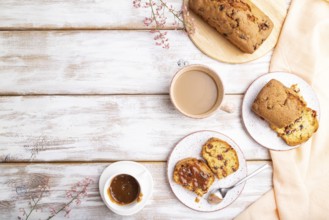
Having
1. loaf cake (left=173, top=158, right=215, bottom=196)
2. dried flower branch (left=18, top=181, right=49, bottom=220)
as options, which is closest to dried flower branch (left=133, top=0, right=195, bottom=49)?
loaf cake (left=173, top=158, right=215, bottom=196)

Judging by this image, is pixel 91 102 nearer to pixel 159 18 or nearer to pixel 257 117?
pixel 159 18

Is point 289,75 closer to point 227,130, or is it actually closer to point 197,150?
point 227,130

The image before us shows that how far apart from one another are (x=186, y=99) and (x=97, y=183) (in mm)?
468

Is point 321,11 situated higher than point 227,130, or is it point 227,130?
point 321,11

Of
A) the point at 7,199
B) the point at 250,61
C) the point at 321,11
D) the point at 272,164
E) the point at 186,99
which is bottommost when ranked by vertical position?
the point at 7,199

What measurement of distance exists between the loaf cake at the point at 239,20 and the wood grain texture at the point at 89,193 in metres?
0.47

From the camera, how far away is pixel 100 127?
157 centimetres

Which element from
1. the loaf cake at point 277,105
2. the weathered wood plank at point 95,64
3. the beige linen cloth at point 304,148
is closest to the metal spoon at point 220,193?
the beige linen cloth at point 304,148

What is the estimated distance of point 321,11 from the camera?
1562 millimetres

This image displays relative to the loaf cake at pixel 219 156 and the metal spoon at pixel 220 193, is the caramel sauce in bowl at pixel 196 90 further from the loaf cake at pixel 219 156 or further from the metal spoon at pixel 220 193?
the metal spoon at pixel 220 193

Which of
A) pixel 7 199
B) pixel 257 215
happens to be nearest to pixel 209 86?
pixel 257 215

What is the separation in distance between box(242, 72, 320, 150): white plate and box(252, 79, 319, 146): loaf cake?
22 mm

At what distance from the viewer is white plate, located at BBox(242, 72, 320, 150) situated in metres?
1.54

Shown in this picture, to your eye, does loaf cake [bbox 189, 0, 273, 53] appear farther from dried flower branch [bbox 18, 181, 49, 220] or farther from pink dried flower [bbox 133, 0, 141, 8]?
dried flower branch [bbox 18, 181, 49, 220]
